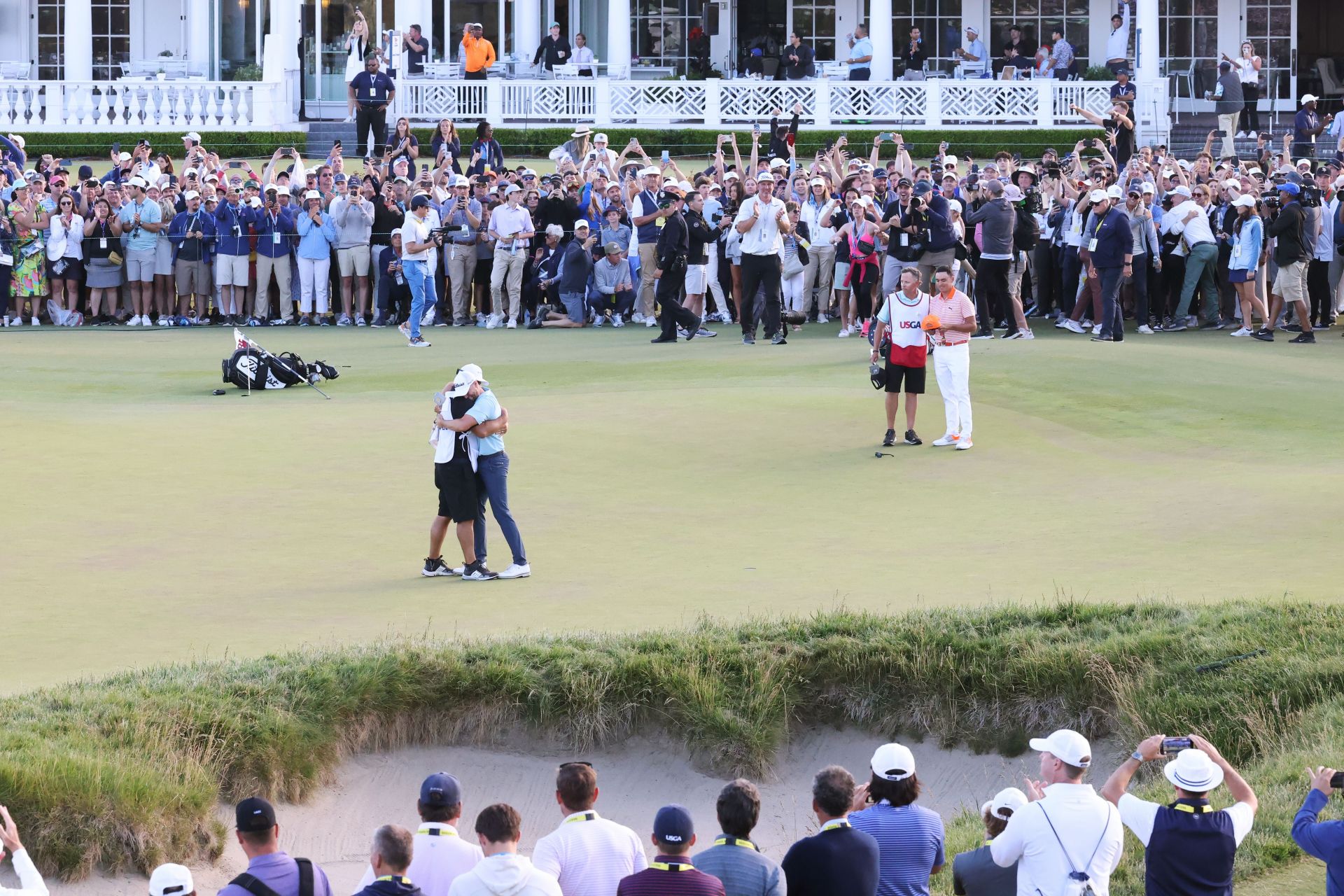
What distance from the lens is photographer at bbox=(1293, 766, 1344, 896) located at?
6.04 meters

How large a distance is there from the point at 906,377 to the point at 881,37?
2918 cm

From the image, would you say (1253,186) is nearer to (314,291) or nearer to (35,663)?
(314,291)

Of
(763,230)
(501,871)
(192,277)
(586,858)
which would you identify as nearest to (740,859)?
(586,858)

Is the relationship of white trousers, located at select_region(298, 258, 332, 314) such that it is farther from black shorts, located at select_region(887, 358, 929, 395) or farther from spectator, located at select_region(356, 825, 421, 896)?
spectator, located at select_region(356, 825, 421, 896)

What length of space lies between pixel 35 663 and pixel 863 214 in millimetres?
15203

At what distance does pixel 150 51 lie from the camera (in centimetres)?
4522

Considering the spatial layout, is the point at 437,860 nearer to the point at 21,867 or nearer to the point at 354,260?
the point at 21,867

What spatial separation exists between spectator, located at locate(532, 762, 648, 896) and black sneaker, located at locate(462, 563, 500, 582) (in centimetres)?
586

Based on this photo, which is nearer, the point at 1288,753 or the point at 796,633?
the point at 1288,753

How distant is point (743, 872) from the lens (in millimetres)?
6141

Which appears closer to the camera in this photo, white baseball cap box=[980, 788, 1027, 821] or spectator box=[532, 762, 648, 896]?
spectator box=[532, 762, 648, 896]

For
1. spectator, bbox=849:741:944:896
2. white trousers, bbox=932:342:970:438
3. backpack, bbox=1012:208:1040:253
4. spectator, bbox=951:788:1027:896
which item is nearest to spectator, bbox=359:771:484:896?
spectator, bbox=849:741:944:896

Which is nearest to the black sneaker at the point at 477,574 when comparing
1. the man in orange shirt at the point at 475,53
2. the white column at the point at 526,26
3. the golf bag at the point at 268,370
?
the golf bag at the point at 268,370

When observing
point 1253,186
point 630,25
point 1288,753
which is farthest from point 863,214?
point 630,25
